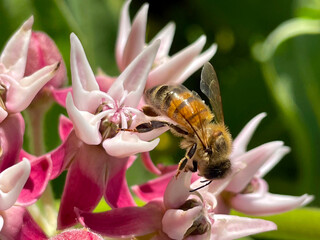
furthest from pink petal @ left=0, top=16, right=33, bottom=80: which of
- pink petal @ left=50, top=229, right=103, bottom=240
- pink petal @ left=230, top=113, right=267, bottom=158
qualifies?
pink petal @ left=230, top=113, right=267, bottom=158

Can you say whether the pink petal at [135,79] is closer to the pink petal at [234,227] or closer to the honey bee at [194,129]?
the honey bee at [194,129]

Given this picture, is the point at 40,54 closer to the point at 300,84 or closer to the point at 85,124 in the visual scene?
the point at 85,124

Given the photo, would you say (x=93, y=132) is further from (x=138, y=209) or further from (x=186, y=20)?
(x=186, y=20)

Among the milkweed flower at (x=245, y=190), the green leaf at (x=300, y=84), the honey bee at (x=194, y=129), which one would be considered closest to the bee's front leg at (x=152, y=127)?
the honey bee at (x=194, y=129)

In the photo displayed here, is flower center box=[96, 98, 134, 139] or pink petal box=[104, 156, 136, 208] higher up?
flower center box=[96, 98, 134, 139]

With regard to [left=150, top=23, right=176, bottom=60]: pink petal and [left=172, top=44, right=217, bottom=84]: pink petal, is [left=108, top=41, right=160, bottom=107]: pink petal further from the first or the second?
[left=150, top=23, right=176, bottom=60]: pink petal
